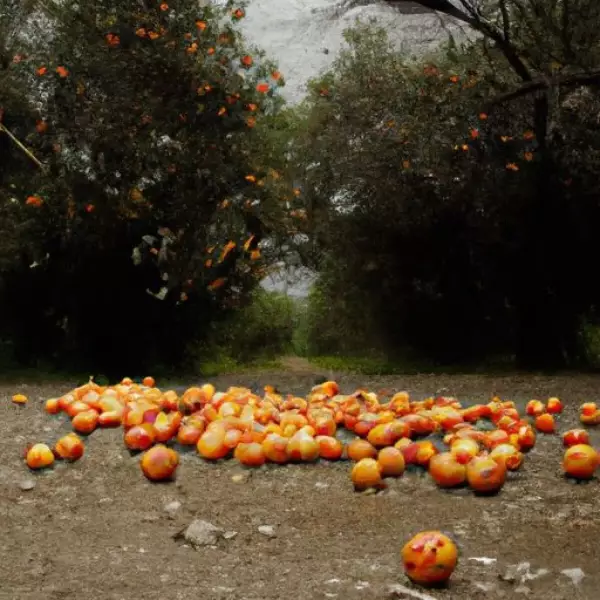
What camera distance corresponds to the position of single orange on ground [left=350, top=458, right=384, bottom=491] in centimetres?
301

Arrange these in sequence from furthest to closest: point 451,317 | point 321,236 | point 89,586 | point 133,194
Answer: point 321,236 → point 451,317 → point 133,194 → point 89,586

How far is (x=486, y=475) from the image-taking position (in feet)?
9.58

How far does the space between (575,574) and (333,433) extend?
4.58 feet

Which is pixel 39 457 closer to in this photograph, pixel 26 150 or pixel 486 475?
pixel 486 475

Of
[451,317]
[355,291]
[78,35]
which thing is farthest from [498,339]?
[78,35]

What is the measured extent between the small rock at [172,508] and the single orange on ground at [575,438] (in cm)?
152

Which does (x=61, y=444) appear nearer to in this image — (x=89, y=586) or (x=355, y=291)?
(x=89, y=586)

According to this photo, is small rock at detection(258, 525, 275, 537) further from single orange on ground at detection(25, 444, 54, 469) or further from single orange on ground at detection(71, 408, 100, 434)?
single orange on ground at detection(71, 408, 100, 434)

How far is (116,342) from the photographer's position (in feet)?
24.4

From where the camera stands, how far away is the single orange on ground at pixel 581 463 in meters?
3.06

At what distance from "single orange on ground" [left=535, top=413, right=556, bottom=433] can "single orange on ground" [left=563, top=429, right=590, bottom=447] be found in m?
0.22

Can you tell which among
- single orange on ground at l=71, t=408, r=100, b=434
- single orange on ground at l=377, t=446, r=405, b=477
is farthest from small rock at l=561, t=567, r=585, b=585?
single orange on ground at l=71, t=408, r=100, b=434

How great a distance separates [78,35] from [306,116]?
371 centimetres

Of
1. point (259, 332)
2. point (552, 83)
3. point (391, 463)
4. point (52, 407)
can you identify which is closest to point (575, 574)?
point (391, 463)
